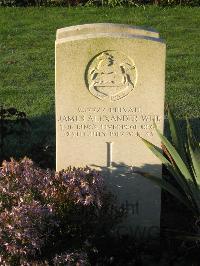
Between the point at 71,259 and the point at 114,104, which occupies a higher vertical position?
the point at 114,104

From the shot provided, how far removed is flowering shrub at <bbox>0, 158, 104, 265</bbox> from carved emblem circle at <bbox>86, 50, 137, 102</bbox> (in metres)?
0.57

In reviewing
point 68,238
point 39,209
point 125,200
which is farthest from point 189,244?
A: point 39,209

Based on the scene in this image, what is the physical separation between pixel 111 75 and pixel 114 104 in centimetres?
21

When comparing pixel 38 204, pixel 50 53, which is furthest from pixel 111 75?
pixel 50 53

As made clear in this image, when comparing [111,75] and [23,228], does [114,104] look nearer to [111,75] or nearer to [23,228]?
[111,75]

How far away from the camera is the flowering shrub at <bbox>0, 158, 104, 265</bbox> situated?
4145 mm

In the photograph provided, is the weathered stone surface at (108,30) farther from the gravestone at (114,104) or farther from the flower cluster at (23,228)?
the flower cluster at (23,228)

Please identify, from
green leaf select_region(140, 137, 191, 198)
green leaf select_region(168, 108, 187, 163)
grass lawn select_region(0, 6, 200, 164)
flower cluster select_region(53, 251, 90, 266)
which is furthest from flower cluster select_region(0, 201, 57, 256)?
grass lawn select_region(0, 6, 200, 164)

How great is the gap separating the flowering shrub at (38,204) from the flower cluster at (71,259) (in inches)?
0.4

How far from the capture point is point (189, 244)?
199 inches

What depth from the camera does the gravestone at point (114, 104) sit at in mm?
4730

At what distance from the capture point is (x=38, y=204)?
4.34 m

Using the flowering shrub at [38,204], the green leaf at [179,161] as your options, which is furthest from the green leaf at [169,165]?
the flowering shrub at [38,204]

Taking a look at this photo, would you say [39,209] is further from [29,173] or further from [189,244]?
[189,244]
